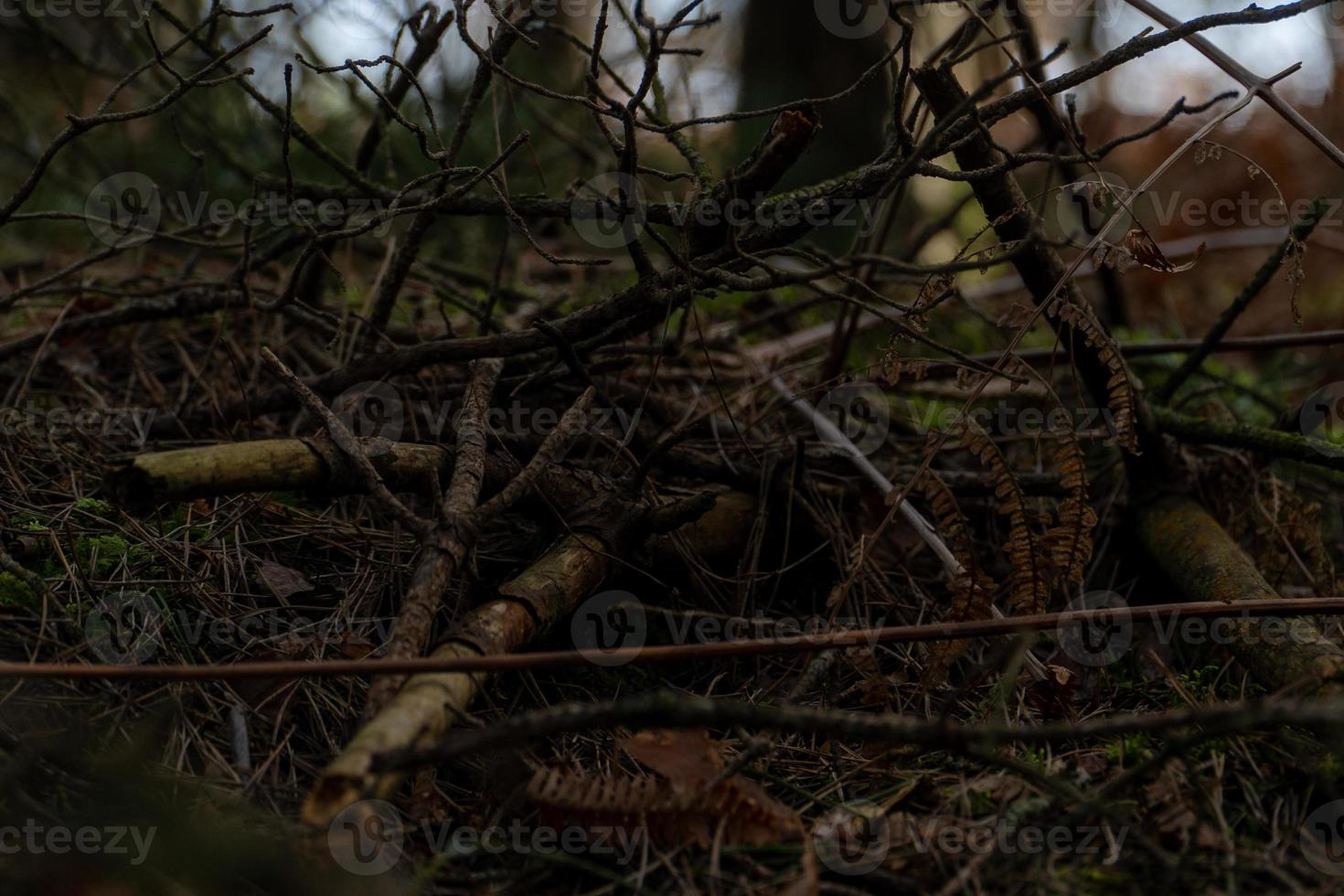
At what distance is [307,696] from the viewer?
1.81 m

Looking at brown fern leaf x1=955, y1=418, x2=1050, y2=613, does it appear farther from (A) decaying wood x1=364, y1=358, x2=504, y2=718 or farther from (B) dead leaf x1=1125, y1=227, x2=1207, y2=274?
(A) decaying wood x1=364, y1=358, x2=504, y2=718

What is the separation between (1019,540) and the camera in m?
1.94

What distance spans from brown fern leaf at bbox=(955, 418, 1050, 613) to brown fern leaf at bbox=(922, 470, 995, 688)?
2.6 inches

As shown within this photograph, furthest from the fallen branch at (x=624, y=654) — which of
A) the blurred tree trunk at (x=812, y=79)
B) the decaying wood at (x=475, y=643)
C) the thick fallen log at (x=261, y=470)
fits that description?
the blurred tree trunk at (x=812, y=79)

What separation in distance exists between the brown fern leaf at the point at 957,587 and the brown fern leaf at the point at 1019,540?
0.07m

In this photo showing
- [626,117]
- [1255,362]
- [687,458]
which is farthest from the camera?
[1255,362]

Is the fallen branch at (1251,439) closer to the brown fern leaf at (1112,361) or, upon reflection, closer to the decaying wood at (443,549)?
the brown fern leaf at (1112,361)

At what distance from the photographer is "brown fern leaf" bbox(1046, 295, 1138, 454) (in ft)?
6.54

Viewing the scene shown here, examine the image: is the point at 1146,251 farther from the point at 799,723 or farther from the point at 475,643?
the point at 475,643

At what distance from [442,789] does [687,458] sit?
1.08 meters

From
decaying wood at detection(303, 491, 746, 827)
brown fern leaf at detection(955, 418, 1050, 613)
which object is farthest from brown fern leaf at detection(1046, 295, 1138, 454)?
decaying wood at detection(303, 491, 746, 827)


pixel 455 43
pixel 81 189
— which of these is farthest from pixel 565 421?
pixel 81 189

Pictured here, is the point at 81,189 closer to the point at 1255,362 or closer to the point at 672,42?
the point at 672,42

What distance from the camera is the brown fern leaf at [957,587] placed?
72.6 inches
